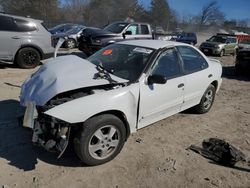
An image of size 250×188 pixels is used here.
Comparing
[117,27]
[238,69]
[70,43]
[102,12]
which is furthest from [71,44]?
[102,12]

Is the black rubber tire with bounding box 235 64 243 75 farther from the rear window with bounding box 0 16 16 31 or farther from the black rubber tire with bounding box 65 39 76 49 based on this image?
the black rubber tire with bounding box 65 39 76 49

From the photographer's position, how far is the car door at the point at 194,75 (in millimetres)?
4656

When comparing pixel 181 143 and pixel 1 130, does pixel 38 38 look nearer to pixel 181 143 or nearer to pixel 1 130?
pixel 1 130

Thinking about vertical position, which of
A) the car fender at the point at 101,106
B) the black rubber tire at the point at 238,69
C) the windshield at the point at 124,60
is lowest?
the black rubber tire at the point at 238,69

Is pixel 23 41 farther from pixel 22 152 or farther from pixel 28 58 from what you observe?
pixel 22 152

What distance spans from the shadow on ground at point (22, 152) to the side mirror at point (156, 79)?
152 cm

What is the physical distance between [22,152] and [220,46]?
16526mm

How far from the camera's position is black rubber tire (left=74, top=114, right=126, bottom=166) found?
3.19 meters

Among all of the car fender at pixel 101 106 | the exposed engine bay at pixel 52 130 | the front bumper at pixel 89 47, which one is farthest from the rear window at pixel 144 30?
the exposed engine bay at pixel 52 130

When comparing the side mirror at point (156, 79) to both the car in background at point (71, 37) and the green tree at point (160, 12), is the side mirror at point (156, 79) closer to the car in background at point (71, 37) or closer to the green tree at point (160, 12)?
the car in background at point (71, 37)

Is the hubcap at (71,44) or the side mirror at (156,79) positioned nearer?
the side mirror at (156,79)

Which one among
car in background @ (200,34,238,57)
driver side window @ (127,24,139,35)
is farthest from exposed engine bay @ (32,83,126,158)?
car in background @ (200,34,238,57)

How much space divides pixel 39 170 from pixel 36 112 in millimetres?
777

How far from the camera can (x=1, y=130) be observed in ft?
13.9
